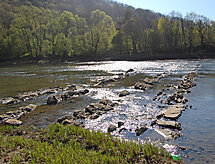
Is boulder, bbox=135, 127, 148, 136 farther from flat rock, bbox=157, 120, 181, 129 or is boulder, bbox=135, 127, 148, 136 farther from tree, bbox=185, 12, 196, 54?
tree, bbox=185, 12, 196, 54

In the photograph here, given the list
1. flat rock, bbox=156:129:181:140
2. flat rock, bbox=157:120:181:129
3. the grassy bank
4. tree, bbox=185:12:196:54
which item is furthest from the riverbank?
the grassy bank

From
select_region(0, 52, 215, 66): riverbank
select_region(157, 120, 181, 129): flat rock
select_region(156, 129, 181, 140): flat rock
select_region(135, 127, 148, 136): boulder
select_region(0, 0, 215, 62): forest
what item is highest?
select_region(0, 0, 215, 62): forest

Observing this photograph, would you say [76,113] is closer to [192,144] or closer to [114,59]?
[192,144]

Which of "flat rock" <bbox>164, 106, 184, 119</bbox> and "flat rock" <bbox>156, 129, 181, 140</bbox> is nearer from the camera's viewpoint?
"flat rock" <bbox>156, 129, 181, 140</bbox>

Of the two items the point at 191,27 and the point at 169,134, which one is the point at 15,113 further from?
the point at 191,27

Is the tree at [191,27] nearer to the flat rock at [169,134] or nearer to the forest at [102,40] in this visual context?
the forest at [102,40]

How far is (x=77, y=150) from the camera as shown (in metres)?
6.70

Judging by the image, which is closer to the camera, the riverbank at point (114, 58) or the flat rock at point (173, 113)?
the flat rock at point (173, 113)

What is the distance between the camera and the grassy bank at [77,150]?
6125mm

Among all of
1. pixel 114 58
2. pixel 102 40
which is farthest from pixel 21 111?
pixel 102 40

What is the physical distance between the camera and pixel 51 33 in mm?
97500

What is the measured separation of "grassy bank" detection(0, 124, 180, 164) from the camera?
20.1 ft

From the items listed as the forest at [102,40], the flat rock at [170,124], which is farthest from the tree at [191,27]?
the flat rock at [170,124]

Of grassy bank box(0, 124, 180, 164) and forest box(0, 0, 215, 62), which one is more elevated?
forest box(0, 0, 215, 62)
